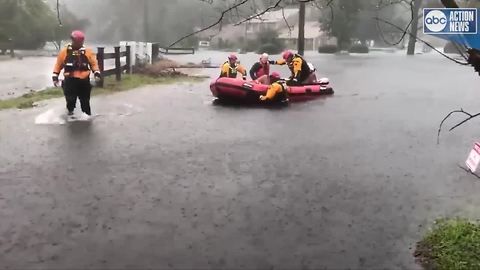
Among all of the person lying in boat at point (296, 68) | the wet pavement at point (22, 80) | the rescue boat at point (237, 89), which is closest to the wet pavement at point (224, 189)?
the rescue boat at point (237, 89)

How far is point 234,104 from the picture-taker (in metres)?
14.2

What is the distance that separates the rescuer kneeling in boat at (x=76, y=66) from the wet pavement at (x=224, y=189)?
3.11ft

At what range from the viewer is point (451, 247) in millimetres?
4922

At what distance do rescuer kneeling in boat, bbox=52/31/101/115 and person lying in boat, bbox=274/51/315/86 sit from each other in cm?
610

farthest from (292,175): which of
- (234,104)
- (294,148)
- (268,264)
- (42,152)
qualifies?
(234,104)

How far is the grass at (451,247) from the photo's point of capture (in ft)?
15.3

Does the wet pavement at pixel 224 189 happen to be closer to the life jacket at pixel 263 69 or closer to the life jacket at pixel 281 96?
the life jacket at pixel 281 96

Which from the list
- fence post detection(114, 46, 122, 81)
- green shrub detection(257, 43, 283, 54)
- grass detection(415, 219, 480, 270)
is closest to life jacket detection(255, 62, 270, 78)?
fence post detection(114, 46, 122, 81)

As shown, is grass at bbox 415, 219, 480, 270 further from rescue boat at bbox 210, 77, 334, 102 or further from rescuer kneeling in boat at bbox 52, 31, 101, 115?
rescue boat at bbox 210, 77, 334, 102

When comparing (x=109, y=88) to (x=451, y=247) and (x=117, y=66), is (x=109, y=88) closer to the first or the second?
(x=117, y=66)

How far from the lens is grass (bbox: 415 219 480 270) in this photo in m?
4.65

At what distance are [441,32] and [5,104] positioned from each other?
40.1 feet

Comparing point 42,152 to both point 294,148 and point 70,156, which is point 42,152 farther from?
point 294,148

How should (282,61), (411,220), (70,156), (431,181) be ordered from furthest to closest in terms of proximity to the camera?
(282,61) → (70,156) → (431,181) → (411,220)
